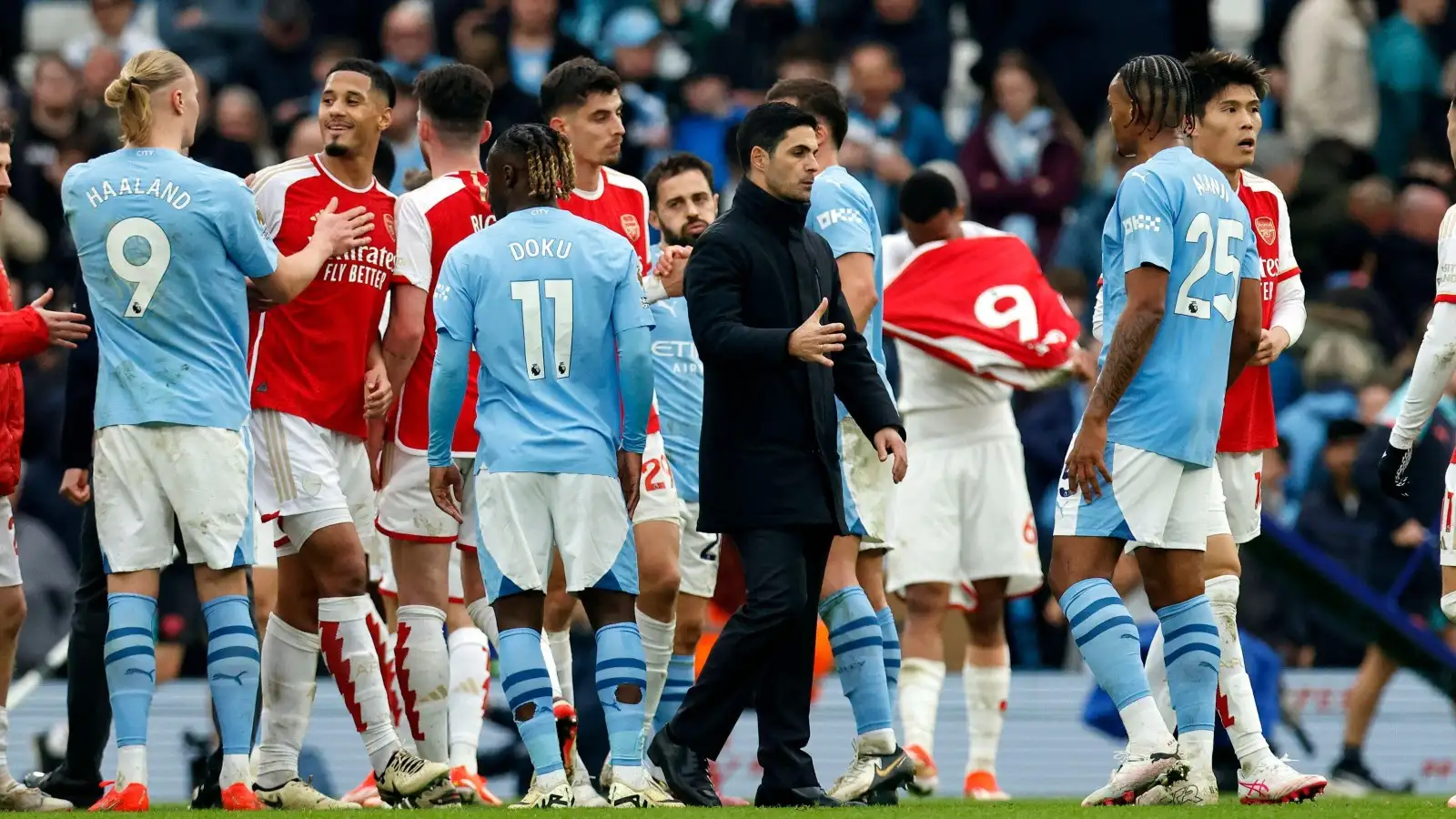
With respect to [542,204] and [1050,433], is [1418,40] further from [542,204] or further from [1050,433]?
[542,204]

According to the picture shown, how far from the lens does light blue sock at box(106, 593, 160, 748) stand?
322 inches

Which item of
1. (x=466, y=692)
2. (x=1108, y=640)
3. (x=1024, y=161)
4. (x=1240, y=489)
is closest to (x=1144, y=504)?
(x=1108, y=640)

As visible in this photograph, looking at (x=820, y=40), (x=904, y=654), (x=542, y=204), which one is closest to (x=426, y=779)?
(x=542, y=204)

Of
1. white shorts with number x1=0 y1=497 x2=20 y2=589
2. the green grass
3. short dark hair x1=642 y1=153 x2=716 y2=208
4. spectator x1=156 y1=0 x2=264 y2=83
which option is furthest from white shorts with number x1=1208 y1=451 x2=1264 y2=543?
spectator x1=156 y1=0 x2=264 y2=83

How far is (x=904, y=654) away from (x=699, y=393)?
5.90ft

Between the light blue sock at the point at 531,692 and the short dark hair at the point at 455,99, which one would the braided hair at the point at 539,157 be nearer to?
the short dark hair at the point at 455,99

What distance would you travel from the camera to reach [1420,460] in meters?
13.6

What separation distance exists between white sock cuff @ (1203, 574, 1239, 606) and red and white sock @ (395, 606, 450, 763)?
10.1 ft

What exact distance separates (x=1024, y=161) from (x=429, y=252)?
30.1 ft

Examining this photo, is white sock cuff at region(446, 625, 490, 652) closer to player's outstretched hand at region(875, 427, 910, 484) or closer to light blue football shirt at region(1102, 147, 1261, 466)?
player's outstretched hand at region(875, 427, 910, 484)

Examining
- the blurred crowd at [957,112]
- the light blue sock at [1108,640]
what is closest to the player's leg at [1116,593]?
the light blue sock at [1108,640]

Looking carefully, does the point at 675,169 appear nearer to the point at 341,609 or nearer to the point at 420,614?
the point at 420,614

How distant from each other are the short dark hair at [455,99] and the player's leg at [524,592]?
187 cm

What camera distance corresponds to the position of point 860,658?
8.57 metres
